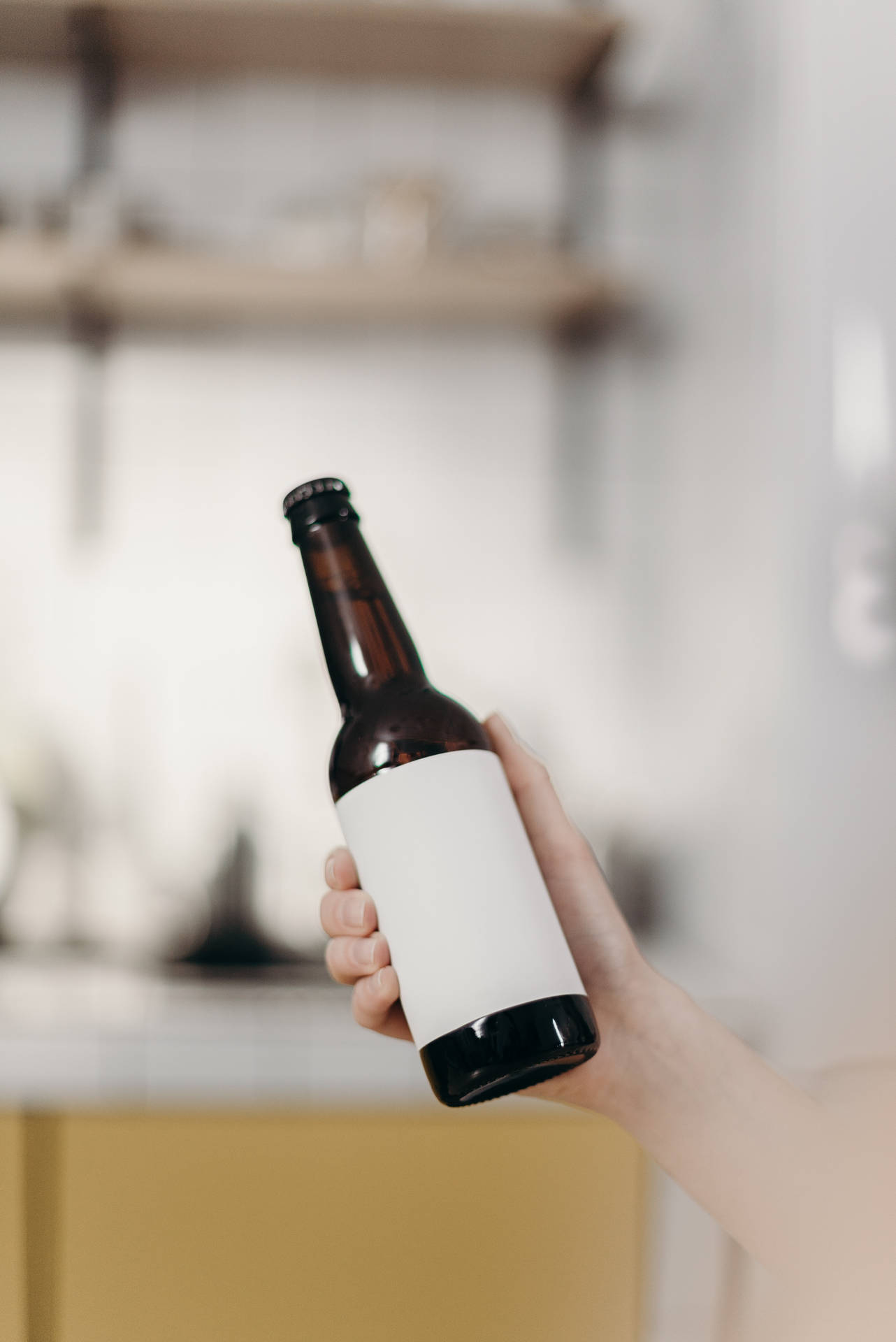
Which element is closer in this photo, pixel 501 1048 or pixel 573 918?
pixel 501 1048

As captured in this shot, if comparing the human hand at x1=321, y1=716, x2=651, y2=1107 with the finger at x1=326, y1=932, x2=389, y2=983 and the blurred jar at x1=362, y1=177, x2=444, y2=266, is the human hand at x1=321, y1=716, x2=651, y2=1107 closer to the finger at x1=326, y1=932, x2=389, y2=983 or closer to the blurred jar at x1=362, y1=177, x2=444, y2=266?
the finger at x1=326, y1=932, x2=389, y2=983

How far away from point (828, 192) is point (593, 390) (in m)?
0.47

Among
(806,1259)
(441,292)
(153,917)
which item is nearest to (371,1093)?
(153,917)

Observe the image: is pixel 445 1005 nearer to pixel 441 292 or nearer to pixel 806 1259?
pixel 806 1259

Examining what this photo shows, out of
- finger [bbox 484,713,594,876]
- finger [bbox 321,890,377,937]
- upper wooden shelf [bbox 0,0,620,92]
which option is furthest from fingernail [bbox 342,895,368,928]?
upper wooden shelf [bbox 0,0,620,92]

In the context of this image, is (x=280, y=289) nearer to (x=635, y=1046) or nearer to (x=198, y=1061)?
(x=198, y=1061)

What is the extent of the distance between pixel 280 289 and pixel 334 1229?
1.09 meters

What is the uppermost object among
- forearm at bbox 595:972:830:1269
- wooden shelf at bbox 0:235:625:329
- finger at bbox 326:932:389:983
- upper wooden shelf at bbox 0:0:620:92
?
upper wooden shelf at bbox 0:0:620:92

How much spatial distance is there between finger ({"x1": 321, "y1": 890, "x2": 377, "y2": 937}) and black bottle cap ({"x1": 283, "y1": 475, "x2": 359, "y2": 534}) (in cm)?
19

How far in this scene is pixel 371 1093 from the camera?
108cm

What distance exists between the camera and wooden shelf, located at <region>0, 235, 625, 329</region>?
4.29 feet

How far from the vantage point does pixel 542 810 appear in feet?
2.10

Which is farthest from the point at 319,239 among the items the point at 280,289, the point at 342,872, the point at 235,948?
the point at 342,872

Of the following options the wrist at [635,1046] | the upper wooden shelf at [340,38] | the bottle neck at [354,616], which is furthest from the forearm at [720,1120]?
the upper wooden shelf at [340,38]
